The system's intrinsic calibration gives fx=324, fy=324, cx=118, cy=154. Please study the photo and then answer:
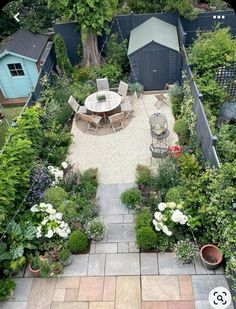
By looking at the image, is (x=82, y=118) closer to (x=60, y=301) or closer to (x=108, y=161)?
(x=108, y=161)

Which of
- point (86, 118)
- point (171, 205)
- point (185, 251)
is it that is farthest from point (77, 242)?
Answer: point (86, 118)

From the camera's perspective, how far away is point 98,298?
6.13 metres

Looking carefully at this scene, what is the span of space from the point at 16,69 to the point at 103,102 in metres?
4.36

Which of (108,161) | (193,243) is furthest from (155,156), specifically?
(193,243)

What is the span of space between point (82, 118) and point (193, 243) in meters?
5.44

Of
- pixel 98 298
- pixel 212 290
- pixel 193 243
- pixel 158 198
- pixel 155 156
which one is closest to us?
pixel 212 290

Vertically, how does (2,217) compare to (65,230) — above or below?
above

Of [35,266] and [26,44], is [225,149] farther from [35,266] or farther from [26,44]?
[26,44]

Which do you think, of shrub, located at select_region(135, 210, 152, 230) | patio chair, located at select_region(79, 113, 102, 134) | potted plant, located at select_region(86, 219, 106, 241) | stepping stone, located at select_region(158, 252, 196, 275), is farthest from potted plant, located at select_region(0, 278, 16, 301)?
patio chair, located at select_region(79, 113, 102, 134)

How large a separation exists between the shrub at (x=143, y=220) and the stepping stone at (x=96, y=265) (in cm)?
98

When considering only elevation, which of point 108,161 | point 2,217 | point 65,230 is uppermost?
point 2,217

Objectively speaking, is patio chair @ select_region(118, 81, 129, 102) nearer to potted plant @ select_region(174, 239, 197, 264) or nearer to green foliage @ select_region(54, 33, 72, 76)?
green foliage @ select_region(54, 33, 72, 76)

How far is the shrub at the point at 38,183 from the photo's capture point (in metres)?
7.48

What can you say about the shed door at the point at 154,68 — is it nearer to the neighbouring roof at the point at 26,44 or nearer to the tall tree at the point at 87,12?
the tall tree at the point at 87,12
